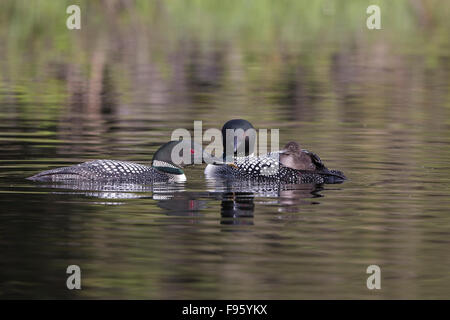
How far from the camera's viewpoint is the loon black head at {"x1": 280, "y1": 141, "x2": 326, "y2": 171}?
1104 centimetres

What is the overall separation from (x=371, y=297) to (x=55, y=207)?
338 cm

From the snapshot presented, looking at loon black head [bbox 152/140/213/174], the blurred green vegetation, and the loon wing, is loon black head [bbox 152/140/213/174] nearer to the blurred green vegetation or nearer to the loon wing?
the loon wing

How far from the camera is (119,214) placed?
9.14m

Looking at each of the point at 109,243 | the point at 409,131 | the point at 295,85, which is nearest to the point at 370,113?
the point at 409,131

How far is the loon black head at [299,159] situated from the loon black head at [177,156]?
29.5 inches

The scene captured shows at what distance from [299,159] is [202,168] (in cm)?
155

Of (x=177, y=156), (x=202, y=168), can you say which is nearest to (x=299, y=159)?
(x=177, y=156)

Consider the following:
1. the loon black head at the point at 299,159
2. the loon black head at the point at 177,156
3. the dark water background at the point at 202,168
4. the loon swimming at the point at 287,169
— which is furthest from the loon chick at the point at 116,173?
the loon black head at the point at 299,159

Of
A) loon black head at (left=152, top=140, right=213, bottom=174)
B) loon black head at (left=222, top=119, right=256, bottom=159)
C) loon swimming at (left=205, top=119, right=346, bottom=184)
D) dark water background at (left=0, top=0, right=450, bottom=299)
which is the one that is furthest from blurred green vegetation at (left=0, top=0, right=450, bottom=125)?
loon swimming at (left=205, top=119, right=346, bottom=184)

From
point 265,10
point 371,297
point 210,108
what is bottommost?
point 371,297

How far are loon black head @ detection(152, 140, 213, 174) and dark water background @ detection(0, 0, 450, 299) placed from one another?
209 millimetres

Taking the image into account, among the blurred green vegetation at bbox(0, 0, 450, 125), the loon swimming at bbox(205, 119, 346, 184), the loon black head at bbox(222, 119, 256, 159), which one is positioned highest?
the blurred green vegetation at bbox(0, 0, 450, 125)

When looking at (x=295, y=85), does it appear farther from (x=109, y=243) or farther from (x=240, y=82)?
(x=109, y=243)

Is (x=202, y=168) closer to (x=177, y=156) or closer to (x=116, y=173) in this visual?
(x=177, y=156)
